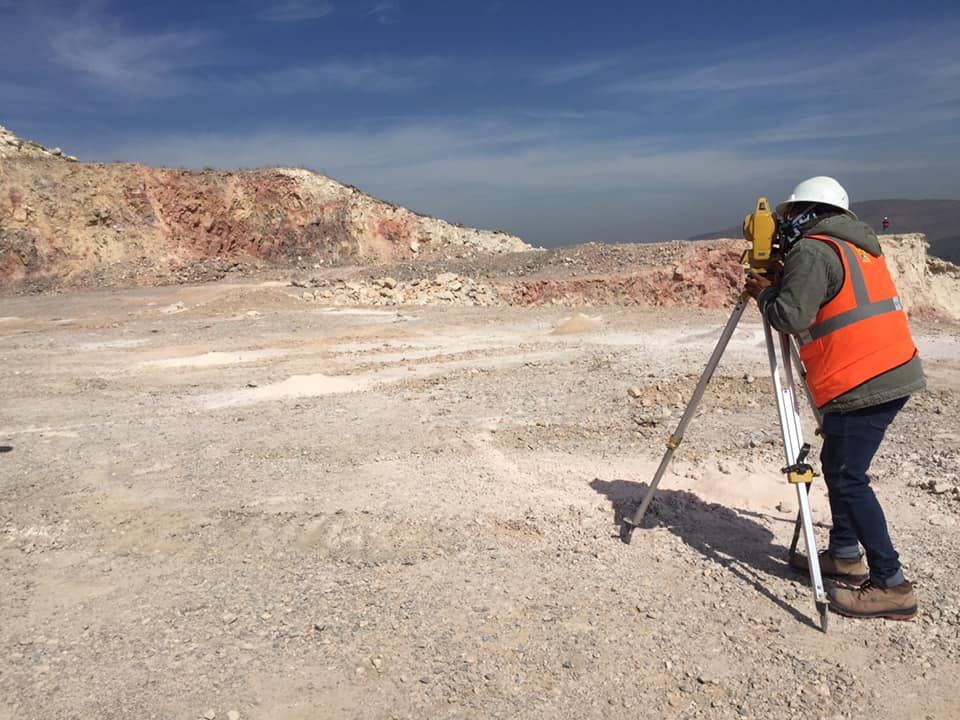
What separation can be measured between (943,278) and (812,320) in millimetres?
16693

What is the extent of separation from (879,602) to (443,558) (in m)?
2.29

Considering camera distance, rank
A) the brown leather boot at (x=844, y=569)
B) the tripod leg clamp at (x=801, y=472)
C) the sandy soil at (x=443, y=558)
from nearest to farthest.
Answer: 1. the sandy soil at (x=443, y=558)
2. the tripod leg clamp at (x=801, y=472)
3. the brown leather boot at (x=844, y=569)

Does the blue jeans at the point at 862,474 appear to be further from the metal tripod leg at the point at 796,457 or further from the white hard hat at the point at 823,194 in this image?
the white hard hat at the point at 823,194

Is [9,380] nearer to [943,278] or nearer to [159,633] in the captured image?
[159,633]

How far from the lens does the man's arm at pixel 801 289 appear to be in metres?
3.20

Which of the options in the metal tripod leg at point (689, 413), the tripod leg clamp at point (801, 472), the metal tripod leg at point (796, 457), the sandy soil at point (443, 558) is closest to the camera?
the sandy soil at point (443, 558)

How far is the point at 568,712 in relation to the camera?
291 cm

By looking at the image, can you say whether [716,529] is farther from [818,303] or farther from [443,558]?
[818,303]

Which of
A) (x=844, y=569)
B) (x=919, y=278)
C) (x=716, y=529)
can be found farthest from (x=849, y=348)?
(x=919, y=278)

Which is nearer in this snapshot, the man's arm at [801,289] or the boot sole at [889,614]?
the man's arm at [801,289]

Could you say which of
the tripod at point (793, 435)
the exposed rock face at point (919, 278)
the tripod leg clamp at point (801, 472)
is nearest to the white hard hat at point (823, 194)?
the tripod at point (793, 435)

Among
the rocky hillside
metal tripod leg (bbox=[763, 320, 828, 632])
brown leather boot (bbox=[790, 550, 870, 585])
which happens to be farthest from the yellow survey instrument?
the rocky hillside

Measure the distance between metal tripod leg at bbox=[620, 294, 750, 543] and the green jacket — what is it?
0.37 m

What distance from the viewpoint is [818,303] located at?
10.6ft
